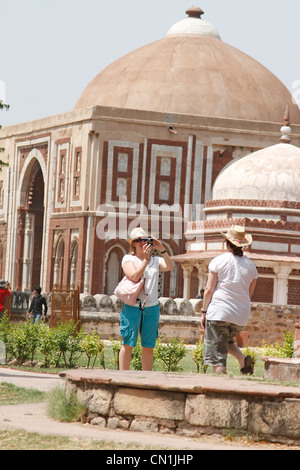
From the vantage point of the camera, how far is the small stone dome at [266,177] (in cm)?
3438

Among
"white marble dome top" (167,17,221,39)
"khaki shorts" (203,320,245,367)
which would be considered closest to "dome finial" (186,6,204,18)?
"white marble dome top" (167,17,221,39)

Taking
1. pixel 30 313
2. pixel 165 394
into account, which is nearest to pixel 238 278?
pixel 165 394

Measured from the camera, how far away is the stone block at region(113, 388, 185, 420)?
8.01 metres

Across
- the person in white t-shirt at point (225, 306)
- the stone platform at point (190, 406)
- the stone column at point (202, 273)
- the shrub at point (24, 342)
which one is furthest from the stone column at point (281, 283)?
the stone platform at point (190, 406)

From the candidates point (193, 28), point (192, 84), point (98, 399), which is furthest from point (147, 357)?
point (193, 28)

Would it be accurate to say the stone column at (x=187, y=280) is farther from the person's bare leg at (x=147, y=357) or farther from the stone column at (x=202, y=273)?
the person's bare leg at (x=147, y=357)

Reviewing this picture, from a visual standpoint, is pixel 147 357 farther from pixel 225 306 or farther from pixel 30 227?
pixel 30 227

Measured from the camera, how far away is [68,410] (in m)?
8.42

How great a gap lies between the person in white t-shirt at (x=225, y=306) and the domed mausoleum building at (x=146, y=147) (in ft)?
94.0

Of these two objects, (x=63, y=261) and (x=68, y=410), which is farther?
(x=63, y=261)

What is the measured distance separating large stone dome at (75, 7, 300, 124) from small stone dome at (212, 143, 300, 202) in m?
7.86

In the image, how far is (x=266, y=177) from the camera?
34.4 m

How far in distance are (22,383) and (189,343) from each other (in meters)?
15.0

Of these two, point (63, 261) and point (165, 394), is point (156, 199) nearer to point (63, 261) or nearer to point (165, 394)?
point (63, 261)
